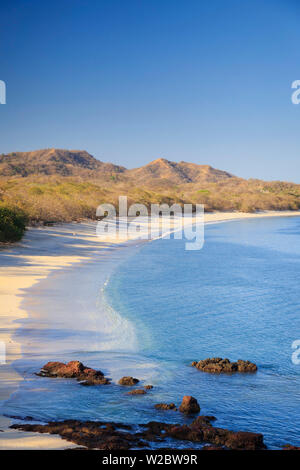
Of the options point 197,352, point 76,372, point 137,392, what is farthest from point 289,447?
point 197,352

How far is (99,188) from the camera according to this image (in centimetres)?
4997

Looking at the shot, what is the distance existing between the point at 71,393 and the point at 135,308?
215 inches

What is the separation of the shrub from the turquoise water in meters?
5.14

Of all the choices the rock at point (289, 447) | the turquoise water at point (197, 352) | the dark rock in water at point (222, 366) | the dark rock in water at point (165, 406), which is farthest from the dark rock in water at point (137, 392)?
the rock at point (289, 447)

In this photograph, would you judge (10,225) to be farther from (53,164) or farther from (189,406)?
(53,164)

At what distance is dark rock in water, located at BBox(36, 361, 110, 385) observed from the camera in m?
6.63

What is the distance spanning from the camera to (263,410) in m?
6.07

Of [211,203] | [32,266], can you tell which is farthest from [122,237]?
[211,203]

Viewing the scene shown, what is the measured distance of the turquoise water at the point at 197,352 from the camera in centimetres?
577

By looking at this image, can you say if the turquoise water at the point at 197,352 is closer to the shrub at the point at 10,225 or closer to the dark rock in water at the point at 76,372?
the dark rock in water at the point at 76,372

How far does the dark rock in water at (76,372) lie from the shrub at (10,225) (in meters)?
12.5

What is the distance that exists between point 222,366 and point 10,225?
546 inches

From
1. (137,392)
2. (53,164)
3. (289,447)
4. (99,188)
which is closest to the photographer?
(289,447)

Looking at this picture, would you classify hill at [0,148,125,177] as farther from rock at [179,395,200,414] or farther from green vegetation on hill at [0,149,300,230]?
rock at [179,395,200,414]
